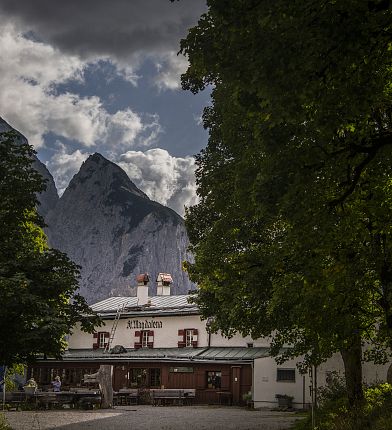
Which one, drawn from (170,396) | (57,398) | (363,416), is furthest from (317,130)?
(170,396)

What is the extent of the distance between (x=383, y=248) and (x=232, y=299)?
7363mm

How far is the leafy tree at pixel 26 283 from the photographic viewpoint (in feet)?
49.0

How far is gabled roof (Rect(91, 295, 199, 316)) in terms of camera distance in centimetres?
4269

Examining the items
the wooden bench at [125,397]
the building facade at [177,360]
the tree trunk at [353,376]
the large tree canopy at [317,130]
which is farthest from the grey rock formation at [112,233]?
the large tree canopy at [317,130]

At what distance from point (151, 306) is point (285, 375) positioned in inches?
612

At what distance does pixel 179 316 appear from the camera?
139ft

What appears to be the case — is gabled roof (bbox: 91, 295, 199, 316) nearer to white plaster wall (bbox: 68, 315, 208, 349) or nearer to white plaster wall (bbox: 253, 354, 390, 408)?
white plaster wall (bbox: 68, 315, 208, 349)

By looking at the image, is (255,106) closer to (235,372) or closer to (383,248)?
(383,248)

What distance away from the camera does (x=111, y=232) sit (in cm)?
15062

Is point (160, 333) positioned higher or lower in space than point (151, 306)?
lower

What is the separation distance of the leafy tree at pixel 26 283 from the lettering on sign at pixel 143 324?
26.4 meters

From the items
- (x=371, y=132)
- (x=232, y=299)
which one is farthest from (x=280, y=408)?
(x=371, y=132)

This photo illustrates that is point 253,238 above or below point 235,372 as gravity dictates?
above

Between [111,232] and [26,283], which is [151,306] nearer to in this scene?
[26,283]
